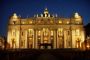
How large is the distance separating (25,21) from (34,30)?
1902 mm

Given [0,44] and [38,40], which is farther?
[38,40]

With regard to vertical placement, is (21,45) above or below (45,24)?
below

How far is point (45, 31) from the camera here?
4150 centimetres

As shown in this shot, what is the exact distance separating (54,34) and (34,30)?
2.75 metres

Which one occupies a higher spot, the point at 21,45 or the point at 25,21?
the point at 25,21

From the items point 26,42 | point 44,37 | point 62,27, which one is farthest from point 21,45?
point 62,27

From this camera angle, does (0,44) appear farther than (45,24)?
No

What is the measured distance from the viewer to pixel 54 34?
4125 cm

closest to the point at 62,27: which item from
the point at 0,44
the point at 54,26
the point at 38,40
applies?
the point at 54,26

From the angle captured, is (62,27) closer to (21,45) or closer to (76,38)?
(76,38)

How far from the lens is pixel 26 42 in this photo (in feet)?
134

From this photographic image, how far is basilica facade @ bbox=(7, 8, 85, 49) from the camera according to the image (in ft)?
134

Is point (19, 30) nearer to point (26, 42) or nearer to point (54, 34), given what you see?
point (26, 42)

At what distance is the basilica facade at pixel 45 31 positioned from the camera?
40.8 m
